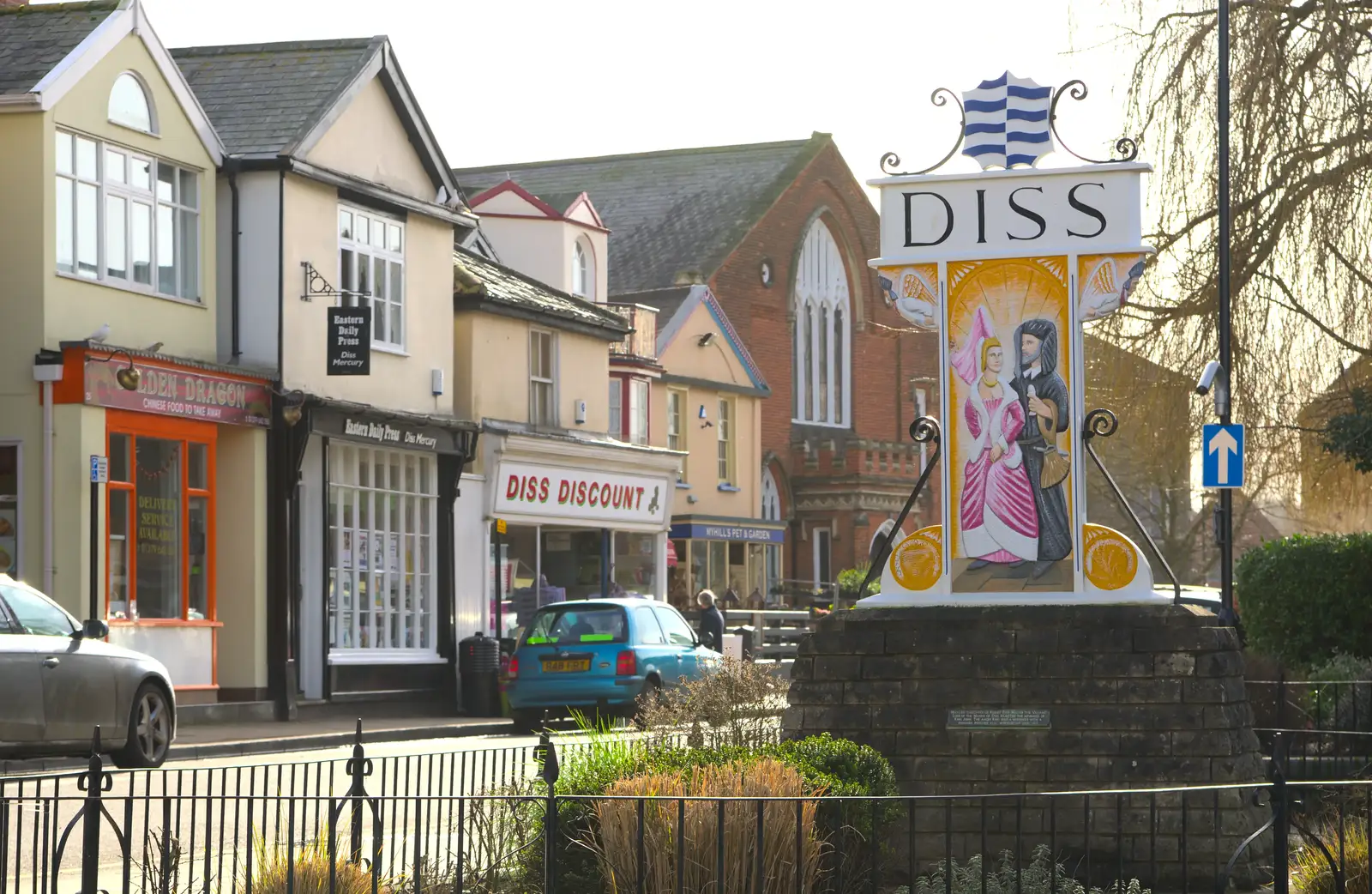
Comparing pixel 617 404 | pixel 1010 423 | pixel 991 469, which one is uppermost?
pixel 617 404

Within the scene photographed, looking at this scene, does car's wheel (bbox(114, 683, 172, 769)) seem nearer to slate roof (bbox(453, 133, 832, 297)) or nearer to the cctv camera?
the cctv camera

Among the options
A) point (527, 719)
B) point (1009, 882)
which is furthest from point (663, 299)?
point (1009, 882)

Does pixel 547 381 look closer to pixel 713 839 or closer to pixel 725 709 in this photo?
pixel 725 709

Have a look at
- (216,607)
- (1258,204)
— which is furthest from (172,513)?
(1258,204)

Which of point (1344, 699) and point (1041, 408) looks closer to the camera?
point (1041, 408)

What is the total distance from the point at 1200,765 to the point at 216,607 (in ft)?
51.8

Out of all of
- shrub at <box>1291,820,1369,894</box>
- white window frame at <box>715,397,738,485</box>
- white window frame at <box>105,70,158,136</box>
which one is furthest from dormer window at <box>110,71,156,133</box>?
white window frame at <box>715,397,738,485</box>

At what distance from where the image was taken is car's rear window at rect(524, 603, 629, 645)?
77.9 ft

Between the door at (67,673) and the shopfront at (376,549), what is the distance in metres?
8.86

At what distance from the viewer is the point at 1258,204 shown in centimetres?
2000

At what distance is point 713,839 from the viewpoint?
8.82m

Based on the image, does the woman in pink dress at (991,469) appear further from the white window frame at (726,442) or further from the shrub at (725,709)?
the white window frame at (726,442)

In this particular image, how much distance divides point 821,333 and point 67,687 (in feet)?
128

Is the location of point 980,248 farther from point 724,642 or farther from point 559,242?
point 559,242
